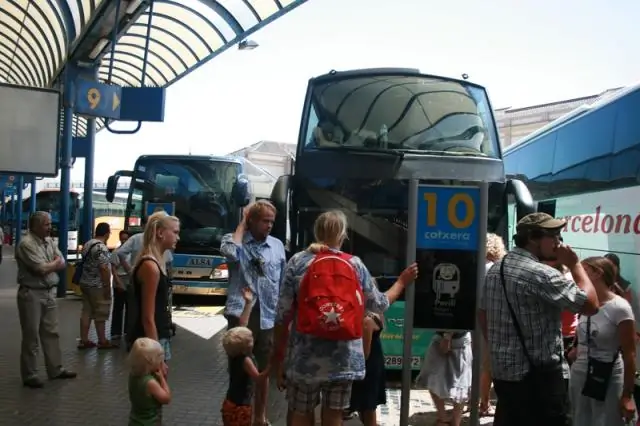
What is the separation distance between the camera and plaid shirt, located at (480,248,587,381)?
379 centimetres

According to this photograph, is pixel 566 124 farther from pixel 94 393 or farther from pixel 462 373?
pixel 94 393

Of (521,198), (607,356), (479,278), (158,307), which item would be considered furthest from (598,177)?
(158,307)

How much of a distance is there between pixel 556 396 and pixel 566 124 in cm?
602

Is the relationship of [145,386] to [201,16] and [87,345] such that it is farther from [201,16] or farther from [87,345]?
[201,16]

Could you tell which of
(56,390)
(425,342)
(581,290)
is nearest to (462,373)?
(425,342)

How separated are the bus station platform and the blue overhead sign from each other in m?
4.95

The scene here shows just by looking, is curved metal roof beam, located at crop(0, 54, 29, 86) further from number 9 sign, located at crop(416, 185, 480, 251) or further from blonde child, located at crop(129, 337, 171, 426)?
number 9 sign, located at crop(416, 185, 480, 251)

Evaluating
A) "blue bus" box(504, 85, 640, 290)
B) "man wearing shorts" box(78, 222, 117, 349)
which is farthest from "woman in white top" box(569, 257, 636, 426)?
"man wearing shorts" box(78, 222, 117, 349)

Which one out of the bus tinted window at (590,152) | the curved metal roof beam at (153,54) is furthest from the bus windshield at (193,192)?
the bus tinted window at (590,152)

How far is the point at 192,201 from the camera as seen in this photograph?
15805 mm

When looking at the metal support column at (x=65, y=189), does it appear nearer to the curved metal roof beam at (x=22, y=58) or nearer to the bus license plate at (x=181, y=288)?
the bus license plate at (x=181, y=288)

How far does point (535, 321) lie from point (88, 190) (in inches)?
605

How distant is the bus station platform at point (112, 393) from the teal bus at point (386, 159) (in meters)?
1.56

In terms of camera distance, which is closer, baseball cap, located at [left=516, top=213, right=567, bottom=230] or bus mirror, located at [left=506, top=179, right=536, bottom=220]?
baseball cap, located at [left=516, top=213, right=567, bottom=230]
